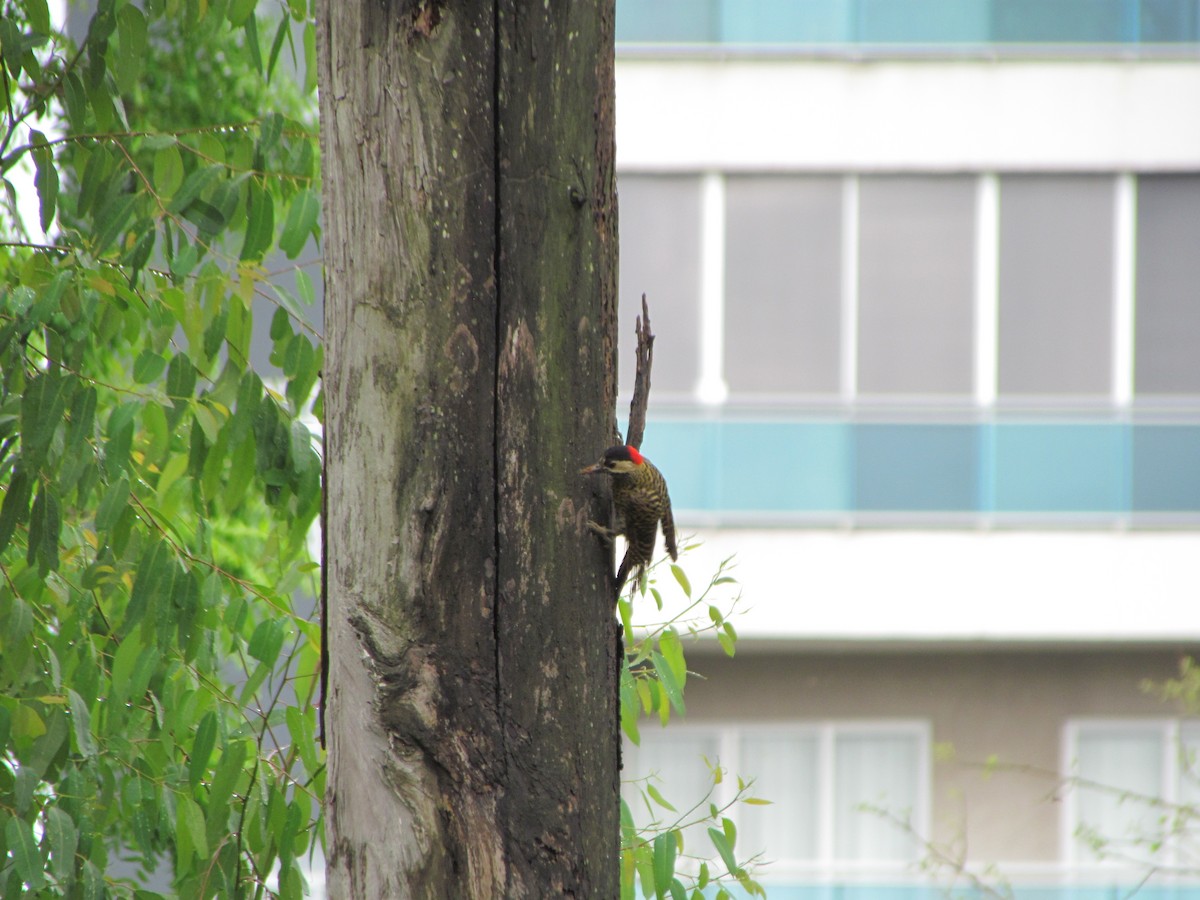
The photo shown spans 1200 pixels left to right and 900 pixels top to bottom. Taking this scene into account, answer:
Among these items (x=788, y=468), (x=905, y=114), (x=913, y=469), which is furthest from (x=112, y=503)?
(x=905, y=114)

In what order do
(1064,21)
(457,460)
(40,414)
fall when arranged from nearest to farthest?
(457,460), (40,414), (1064,21)

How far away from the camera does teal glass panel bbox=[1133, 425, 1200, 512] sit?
296 inches

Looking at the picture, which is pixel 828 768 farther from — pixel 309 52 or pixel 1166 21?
pixel 309 52

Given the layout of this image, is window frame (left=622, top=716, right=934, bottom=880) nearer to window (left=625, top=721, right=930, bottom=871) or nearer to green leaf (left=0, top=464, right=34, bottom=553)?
window (left=625, top=721, right=930, bottom=871)

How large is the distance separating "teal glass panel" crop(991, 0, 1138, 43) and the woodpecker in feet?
21.2

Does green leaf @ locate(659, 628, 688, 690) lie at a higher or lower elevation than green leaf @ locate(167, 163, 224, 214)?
lower

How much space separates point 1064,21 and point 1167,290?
1.70 metres

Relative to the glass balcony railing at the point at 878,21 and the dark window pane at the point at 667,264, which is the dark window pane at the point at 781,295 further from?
the glass balcony railing at the point at 878,21

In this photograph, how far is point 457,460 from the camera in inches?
50.9

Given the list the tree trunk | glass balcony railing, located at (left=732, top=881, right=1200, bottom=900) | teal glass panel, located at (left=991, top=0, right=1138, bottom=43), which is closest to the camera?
the tree trunk

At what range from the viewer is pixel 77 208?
186 centimetres

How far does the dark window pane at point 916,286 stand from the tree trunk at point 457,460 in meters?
6.48

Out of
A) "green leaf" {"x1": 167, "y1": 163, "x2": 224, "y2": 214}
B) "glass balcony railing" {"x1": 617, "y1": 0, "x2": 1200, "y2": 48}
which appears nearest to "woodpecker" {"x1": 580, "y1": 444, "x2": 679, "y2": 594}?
"green leaf" {"x1": 167, "y1": 163, "x2": 224, "y2": 214}

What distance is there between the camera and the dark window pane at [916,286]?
7.60m
